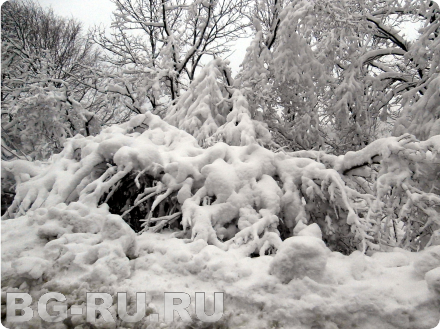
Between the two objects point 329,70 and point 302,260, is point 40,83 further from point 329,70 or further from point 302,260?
point 302,260

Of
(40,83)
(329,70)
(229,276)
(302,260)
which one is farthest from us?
(40,83)

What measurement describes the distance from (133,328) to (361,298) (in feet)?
4.24

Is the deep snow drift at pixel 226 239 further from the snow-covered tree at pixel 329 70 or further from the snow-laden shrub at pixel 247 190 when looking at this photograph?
the snow-covered tree at pixel 329 70

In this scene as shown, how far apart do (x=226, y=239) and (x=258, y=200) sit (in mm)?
487

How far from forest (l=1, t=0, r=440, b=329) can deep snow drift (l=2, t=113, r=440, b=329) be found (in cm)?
1

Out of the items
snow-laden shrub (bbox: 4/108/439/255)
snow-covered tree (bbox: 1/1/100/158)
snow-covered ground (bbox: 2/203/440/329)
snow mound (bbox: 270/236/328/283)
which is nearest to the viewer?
snow-covered ground (bbox: 2/203/440/329)

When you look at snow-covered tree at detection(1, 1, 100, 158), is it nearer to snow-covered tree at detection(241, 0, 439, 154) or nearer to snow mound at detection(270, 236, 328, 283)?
snow mound at detection(270, 236, 328, 283)

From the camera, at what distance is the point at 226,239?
8.82ft

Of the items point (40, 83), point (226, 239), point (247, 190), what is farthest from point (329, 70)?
point (40, 83)

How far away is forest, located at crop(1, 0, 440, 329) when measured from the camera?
1665 mm

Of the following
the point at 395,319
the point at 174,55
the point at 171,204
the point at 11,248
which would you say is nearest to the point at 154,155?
the point at 171,204

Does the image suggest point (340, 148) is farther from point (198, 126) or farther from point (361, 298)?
point (361, 298)

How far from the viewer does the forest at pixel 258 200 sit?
1.67 m

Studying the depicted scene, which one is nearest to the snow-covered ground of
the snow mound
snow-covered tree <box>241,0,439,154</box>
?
the snow mound
